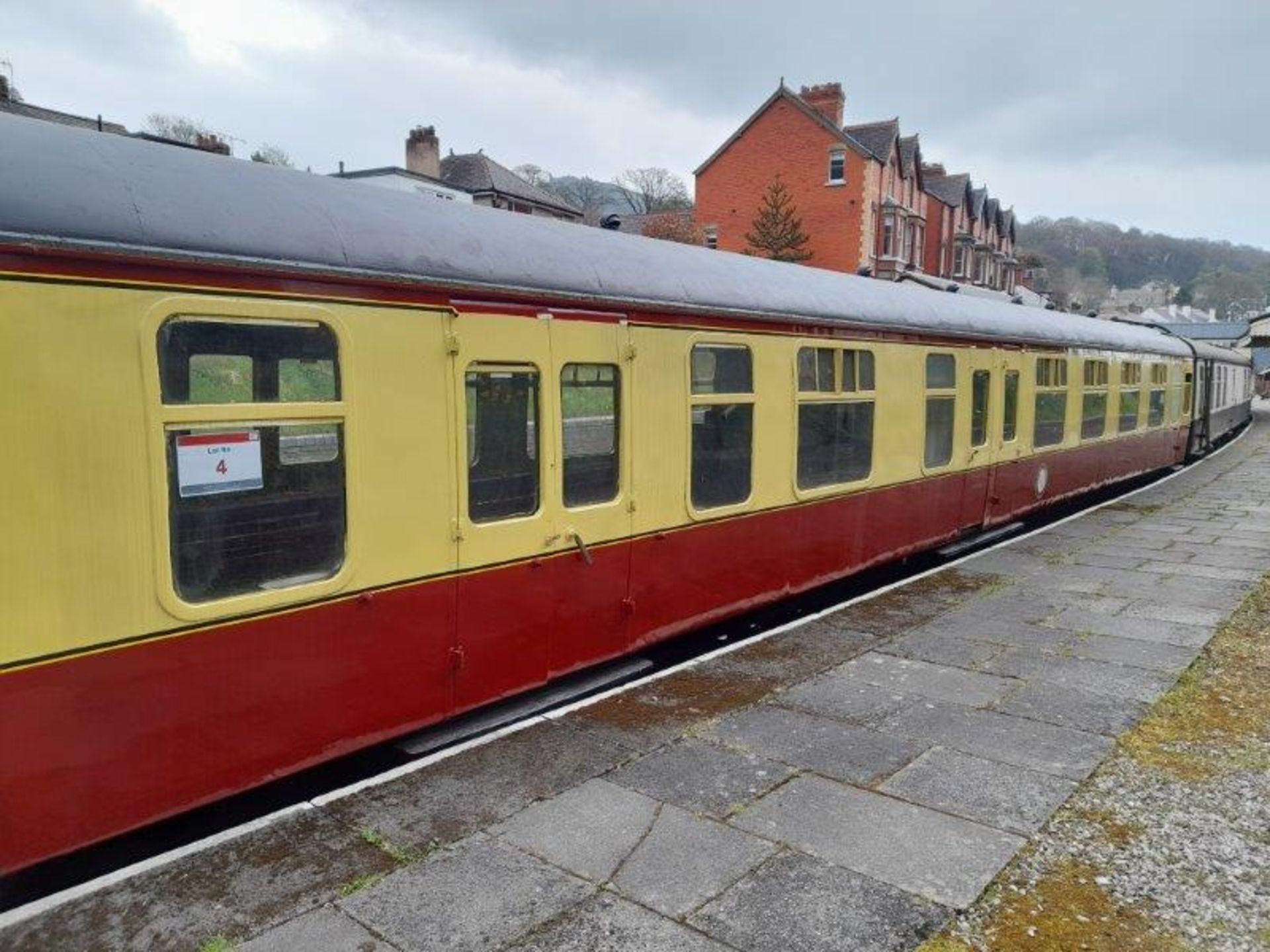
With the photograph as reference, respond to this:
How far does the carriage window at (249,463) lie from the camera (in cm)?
330

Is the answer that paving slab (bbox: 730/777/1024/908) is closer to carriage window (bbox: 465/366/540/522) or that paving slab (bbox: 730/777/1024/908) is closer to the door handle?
the door handle

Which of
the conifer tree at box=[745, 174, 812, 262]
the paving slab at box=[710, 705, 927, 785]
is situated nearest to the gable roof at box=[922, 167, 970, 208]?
the conifer tree at box=[745, 174, 812, 262]

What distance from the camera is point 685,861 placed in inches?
139

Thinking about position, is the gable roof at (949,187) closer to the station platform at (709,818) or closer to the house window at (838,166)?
the house window at (838,166)

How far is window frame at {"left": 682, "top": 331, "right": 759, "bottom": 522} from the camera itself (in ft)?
18.4

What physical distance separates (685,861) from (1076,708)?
292 centimetres

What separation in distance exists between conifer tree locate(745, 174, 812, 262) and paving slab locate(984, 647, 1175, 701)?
101 ft

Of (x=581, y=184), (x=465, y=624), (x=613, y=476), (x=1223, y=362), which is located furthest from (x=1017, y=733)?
(x=581, y=184)

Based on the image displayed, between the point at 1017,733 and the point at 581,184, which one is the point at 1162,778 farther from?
the point at 581,184

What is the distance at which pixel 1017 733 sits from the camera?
15.9 ft

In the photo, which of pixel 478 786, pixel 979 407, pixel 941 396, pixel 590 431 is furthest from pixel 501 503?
pixel 979 407

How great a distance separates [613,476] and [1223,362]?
24419mm

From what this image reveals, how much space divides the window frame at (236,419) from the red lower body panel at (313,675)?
0.10 m

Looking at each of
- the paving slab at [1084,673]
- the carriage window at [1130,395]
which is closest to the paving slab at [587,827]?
the paving slab at [1084,673]
